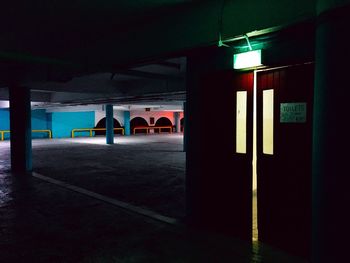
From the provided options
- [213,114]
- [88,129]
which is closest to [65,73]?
[213,114]

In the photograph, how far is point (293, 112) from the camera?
4477mm

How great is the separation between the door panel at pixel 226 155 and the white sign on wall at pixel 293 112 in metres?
0.56

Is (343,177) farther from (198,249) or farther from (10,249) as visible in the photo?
(10,249)

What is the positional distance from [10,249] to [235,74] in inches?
176

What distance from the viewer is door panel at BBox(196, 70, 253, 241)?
506 cm

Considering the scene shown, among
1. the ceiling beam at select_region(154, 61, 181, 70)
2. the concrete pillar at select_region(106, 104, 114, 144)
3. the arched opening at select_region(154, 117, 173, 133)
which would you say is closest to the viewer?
the ceiling beam at select_region(154, 61, 181, 70)

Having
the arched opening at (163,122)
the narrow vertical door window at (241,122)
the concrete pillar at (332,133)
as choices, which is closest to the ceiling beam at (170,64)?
the narrow vertical door window at (241,122)

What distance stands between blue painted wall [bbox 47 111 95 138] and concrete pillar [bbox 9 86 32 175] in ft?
69.6

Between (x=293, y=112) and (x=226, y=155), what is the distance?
1357 millimetres

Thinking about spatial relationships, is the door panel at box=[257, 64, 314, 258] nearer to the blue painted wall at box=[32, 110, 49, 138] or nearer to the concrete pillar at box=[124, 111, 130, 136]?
the blue painted wall at box=[32, 110, 49, 138]

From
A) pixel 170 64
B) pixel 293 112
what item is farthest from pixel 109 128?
pixel 293 112

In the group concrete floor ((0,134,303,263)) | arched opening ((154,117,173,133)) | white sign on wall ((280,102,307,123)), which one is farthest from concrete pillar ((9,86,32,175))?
arched opening ((154,117,173,133))

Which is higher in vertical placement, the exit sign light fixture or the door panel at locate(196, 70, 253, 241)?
the exit sign light fixture

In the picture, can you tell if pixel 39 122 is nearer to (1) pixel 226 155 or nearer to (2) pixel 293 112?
(1) pixel 226 155
